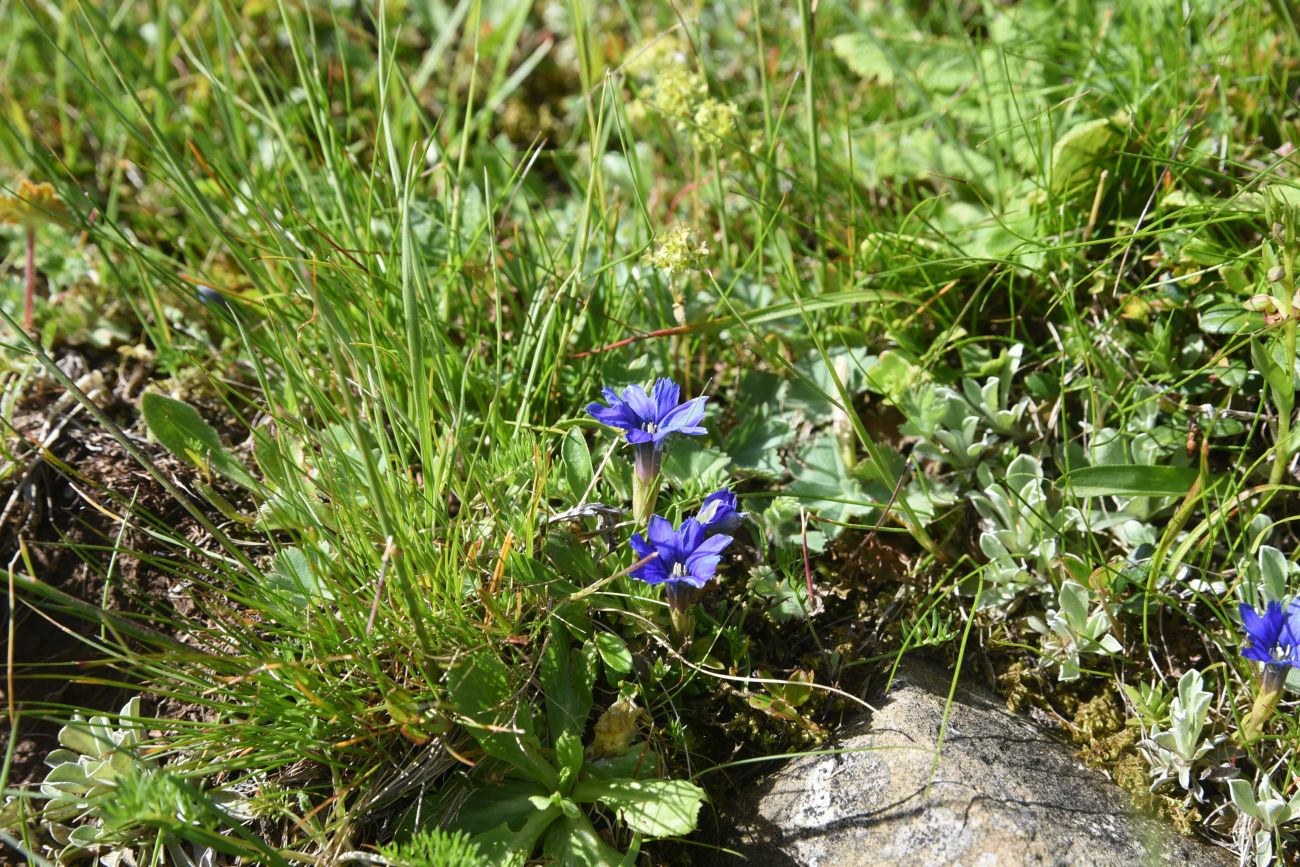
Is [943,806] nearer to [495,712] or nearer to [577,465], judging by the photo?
[495,712]

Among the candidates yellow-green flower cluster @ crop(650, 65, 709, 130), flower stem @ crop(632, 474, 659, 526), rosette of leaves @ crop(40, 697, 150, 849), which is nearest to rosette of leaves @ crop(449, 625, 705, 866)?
flower stem @ crop(632, 474, 659, 526)

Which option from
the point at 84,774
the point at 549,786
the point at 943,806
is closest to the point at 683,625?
the point at 549,786

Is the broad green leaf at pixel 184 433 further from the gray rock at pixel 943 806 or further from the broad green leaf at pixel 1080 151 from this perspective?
the broad green leaf at pixel 1080 151

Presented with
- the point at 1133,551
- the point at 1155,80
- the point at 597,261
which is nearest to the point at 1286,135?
the point at 1155,80

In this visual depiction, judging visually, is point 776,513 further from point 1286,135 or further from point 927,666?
point 1286,135

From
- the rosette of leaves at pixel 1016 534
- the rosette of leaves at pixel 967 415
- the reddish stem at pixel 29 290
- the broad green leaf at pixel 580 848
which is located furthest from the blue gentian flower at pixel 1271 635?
the reddish stem at pixel 29 290

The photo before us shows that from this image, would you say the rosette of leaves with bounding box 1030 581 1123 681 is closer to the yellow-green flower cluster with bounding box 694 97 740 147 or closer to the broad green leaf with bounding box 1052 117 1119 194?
the broad green leaf with bounding box 1052 117 1119 194
